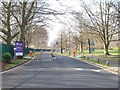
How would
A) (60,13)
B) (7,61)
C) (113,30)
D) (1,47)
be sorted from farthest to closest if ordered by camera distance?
1. (113,30)
2. (60,13)
3. (1,47)
4. (7,61)

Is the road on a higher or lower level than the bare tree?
lower

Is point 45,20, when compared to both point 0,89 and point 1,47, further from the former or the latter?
point 0,89

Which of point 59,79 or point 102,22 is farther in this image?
point 102,22

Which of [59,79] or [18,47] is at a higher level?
[18,47]

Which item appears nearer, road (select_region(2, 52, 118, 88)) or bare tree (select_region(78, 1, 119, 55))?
road (select_region(2, 52, 118, 88))

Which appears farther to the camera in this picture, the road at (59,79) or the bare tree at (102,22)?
the bare tree at (102,22)

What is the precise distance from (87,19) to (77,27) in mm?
6083

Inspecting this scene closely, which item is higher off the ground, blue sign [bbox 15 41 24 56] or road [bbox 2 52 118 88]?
blue sign [bbox 15 41 24 56]

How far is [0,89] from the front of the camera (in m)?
8.88

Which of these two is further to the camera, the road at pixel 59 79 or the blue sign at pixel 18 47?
the blue sign at pixel 18 47

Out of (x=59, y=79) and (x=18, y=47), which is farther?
(x=18, y=47)

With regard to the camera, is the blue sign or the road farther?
the blue sign

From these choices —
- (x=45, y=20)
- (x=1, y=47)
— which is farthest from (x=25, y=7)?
(x=1, y=47)

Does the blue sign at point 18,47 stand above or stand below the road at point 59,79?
above
